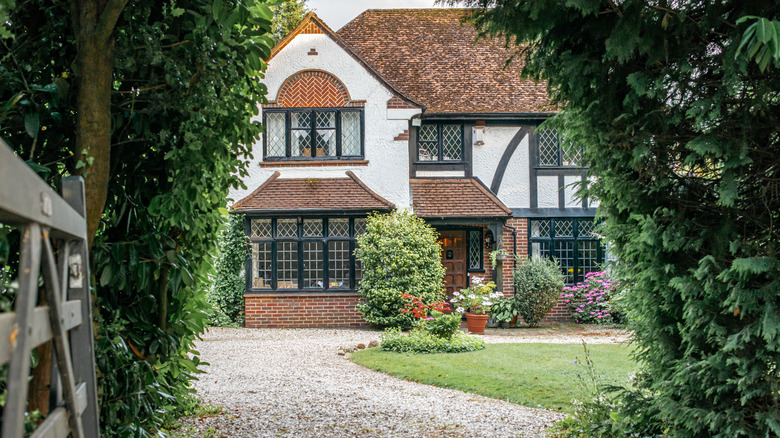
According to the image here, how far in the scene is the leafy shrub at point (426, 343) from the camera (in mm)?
10781

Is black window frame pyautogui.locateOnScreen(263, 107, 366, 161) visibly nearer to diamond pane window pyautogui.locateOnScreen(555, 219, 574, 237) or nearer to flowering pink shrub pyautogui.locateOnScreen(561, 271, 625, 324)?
diamond pane window pyautogui.locateOnScreen(555, 219, 574, 237)

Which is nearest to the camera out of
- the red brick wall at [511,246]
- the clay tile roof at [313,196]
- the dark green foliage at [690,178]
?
the dark green foliage at [690,178]

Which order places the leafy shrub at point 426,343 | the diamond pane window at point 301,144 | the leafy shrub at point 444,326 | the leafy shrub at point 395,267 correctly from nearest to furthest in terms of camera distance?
1. the leafy shrub at point 426,343
2. the leafy shrub at point 444,326
3. the leafy shrub at point 395,267
4. the diamond pane window at point 301,144

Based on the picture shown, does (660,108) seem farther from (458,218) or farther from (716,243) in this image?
(458,218)

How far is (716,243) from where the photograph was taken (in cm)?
349

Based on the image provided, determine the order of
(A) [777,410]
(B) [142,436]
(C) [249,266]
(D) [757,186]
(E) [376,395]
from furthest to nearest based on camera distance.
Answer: (C) [249,266] < (E) [376,395] < (B) [142,436] < (D) [757,186] < (A) [777,410]

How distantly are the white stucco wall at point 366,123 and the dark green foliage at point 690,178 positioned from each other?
10.7 meters

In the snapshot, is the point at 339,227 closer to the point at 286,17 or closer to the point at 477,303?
the point at 477,303

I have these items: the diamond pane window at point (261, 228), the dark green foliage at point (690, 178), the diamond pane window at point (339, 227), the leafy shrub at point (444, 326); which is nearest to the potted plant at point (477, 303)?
the leafy shrub at point (444, 326)

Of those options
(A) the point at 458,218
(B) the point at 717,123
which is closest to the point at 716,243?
(B) the point at 717,123

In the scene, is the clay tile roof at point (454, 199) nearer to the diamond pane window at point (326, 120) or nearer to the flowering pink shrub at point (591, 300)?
the diamond pane window at point (326, 120)

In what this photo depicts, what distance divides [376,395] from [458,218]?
7881 mm

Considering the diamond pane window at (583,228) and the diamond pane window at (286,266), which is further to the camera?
the diamond pane window at (583,228)

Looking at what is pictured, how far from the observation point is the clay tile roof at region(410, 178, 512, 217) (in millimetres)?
14594
